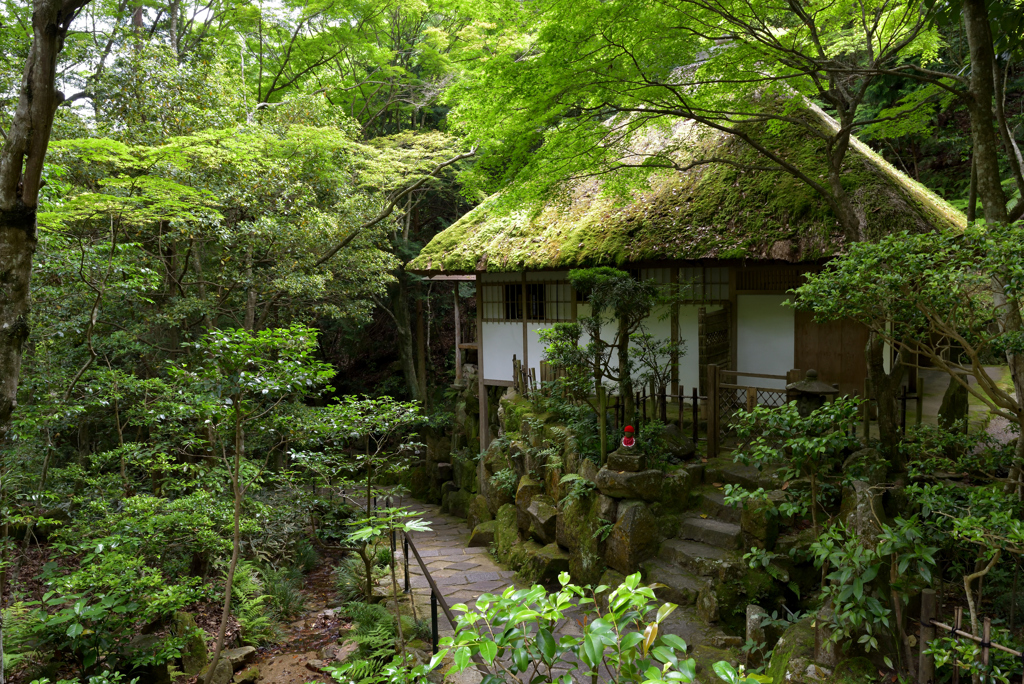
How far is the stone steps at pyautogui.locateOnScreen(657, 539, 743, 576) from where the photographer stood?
6641mm

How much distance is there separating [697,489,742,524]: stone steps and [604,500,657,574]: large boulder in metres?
0.69

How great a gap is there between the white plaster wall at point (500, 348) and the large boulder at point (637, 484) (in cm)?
496

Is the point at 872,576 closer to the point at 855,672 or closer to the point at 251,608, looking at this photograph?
the point at 855,672

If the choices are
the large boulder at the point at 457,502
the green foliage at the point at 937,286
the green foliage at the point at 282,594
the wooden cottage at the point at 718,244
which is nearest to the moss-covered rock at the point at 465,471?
the large boulder at the point at 457,502

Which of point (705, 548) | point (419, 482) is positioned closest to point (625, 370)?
point (705, 548)

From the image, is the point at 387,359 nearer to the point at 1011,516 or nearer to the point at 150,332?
the point at 150,332

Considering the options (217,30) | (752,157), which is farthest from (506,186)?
(217,30)

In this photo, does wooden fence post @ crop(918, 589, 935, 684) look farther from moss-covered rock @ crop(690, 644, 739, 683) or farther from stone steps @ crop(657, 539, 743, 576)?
stone steps @ crop(657, 539, 743, 576)

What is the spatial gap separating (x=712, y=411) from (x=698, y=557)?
81.4 inches

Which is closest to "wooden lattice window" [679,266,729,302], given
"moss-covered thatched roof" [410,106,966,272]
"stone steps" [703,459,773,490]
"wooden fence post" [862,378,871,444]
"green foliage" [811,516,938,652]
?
"moss-covered thatched roof" [410,106,966,272]

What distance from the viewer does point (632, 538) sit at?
731cm

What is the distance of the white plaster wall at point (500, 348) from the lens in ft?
41.8

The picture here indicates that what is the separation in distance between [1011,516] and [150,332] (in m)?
11.7

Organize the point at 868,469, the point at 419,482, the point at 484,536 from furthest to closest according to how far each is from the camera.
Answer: the point at 419,482 < the point at 484,536 < the point at 868,469
